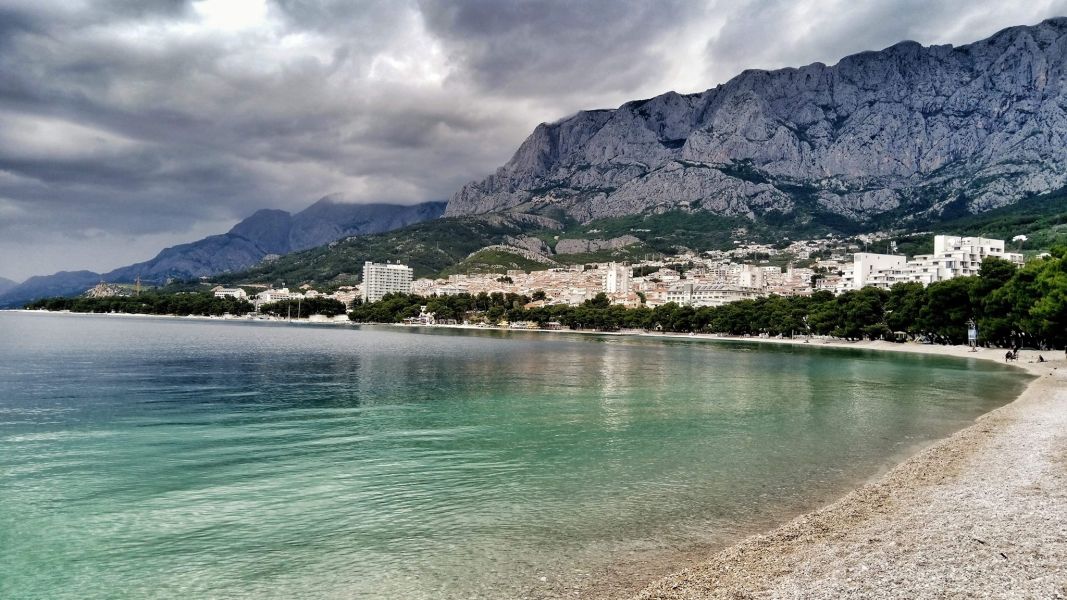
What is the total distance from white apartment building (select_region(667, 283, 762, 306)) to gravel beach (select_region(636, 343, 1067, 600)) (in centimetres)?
16605

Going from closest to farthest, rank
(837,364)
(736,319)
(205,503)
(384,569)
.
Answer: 1. (384,569)
2. (205,503)
3. (837,364)
4. (736,319)

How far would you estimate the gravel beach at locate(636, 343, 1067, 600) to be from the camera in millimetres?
8500

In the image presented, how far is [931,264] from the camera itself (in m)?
145

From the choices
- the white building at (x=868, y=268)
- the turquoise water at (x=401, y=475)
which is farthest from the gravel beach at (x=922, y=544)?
the white building at (x=868, y=268)

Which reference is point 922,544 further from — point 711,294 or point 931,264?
point 711,294

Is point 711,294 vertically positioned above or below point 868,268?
below

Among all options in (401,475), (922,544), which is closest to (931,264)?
(401,475)

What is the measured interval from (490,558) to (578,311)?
155439 millimetres

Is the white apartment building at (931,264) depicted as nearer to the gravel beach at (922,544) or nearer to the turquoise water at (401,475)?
the turquoise water at (401,475)

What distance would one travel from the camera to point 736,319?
130 meters

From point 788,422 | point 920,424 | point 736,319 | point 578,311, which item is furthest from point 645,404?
point 578,311

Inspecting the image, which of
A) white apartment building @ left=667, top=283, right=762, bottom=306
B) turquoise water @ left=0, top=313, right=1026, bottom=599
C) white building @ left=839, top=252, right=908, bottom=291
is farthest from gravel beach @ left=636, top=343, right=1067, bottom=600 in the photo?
white apartment building @ left=667, top=283, right=762, bottom=306

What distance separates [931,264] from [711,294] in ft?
180

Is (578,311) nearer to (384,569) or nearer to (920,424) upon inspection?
(920,424)
